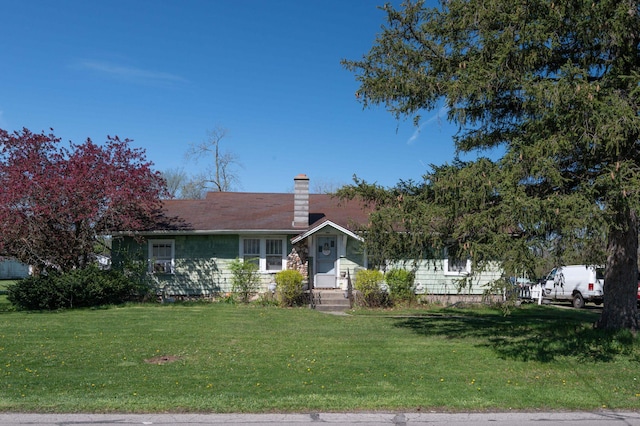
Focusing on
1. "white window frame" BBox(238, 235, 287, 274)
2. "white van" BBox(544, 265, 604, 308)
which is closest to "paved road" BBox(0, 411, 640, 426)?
"white window frame" BBox(238, 235, 287, 274)

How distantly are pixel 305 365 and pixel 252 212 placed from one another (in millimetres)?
13371

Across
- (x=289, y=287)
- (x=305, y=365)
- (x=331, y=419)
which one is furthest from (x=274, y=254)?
(x=331, y=419)

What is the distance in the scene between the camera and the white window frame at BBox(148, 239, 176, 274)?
2030cm

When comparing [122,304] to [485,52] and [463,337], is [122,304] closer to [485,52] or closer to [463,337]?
[463,337]

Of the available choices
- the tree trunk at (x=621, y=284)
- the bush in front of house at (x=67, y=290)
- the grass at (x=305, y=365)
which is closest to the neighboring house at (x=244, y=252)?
the bush in front of house at (x=67, y=290)

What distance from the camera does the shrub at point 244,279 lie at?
1950cm

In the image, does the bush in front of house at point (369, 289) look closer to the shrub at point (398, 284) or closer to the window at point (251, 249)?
the shrub at point (398, 284)

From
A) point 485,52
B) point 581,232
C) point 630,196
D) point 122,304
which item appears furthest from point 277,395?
point 122,304

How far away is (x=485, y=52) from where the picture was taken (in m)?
10.0

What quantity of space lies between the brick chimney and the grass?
5.96 metres

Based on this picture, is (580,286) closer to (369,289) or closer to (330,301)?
(369,289)

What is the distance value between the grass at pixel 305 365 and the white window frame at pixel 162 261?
5.25 metres

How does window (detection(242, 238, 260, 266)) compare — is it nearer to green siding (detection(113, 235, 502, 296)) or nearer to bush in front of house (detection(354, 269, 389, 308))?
green siding (detection(113, 235, 502, 296))

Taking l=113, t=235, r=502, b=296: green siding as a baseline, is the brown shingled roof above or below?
above
